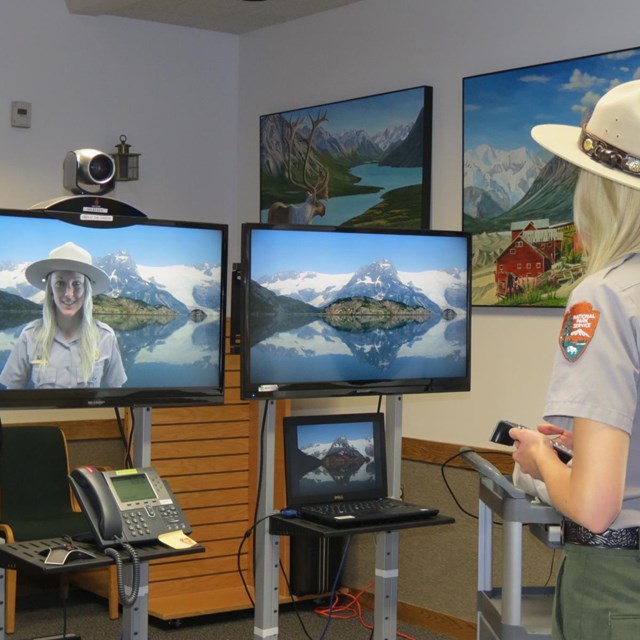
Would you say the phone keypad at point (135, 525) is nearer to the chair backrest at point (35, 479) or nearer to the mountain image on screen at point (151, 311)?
the mountain image on screen at point (151, 311)

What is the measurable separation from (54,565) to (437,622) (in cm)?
243

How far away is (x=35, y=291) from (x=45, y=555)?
0.64 metres

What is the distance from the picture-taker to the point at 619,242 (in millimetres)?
1501

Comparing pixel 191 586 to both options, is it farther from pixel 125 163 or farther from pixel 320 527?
pixel 125 163

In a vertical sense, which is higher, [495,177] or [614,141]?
[495,177]

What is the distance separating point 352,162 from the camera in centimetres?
473

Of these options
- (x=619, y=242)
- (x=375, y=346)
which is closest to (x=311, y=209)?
(x=375, y=346)

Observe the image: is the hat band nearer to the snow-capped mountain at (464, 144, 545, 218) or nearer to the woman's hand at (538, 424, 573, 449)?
the woman's hand at (538, 424, 573, 449)

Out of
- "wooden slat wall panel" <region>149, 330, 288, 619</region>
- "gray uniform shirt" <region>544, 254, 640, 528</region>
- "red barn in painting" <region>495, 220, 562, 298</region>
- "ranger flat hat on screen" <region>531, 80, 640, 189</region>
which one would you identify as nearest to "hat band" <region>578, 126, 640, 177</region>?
"ranger flat hat on screen" <region>531, 80, 640, 189</region>

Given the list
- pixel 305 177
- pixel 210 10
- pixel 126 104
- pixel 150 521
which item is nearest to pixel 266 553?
pixel 150 521

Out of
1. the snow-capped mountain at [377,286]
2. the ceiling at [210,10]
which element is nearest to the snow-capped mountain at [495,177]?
the snow-capped mountain at [377,286]

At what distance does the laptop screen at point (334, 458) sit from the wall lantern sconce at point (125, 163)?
2.39 meters

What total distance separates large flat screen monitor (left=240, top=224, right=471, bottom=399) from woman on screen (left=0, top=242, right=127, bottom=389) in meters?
0.38

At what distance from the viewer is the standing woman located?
1.43m
